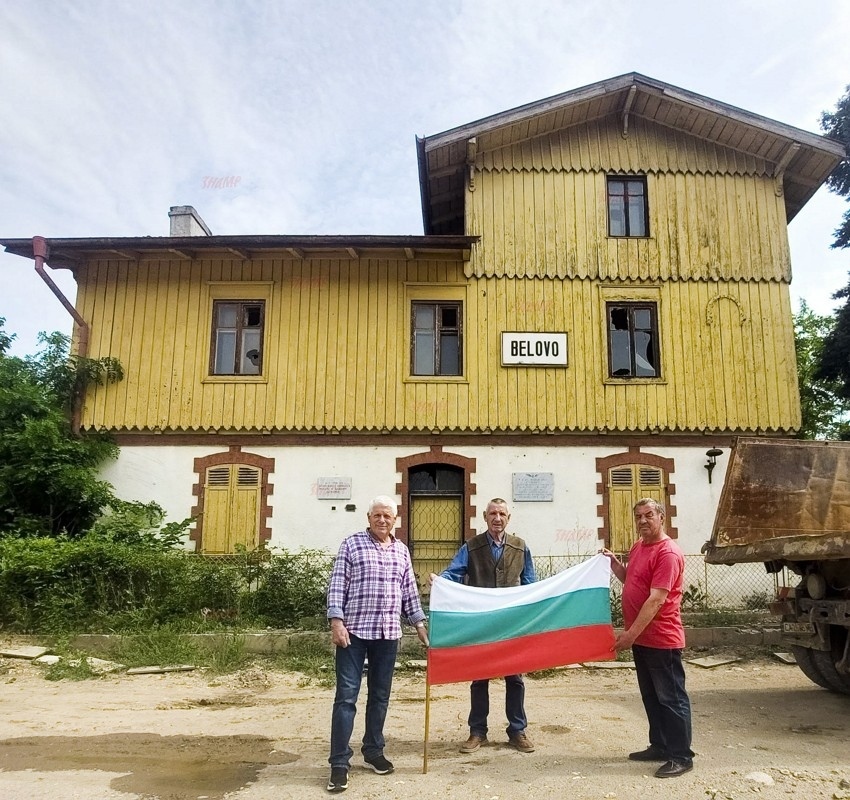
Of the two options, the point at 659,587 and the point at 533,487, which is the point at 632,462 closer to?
the point at 533,487

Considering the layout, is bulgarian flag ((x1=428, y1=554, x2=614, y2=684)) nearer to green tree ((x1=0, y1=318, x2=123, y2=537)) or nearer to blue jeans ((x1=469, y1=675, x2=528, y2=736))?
blue jeans ((x1=469, y1=675, x2=528, y2=736))

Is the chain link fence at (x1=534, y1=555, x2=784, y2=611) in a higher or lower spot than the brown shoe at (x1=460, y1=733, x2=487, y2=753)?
higher

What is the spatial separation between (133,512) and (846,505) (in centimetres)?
1065

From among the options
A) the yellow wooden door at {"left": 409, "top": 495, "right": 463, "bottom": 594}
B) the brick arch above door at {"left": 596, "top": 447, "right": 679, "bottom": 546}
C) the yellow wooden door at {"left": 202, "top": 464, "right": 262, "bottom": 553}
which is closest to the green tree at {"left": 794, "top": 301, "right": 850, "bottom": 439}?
the brick arch above door at {"left": 596, "top": 447, "right": 679, "bottom": 546}

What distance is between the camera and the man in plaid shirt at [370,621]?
4.96 meters

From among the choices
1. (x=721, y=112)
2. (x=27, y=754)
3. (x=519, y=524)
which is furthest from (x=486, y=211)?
(x=27, y=754)

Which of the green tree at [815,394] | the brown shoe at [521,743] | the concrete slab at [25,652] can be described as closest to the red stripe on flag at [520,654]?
the brown shoe at [521,743]

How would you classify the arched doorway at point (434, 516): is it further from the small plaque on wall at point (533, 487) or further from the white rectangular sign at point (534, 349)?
the white rectangular sign at point (534, 349)

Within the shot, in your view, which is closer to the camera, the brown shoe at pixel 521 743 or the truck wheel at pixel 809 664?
the brown shoe at pixel 521 743

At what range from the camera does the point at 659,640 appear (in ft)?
16.4

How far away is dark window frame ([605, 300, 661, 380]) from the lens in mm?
13438

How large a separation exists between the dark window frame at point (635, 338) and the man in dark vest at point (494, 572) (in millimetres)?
8089

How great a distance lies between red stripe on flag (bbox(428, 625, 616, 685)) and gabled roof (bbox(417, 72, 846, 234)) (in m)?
10.3

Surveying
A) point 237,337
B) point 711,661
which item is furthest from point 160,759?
point 237,337
